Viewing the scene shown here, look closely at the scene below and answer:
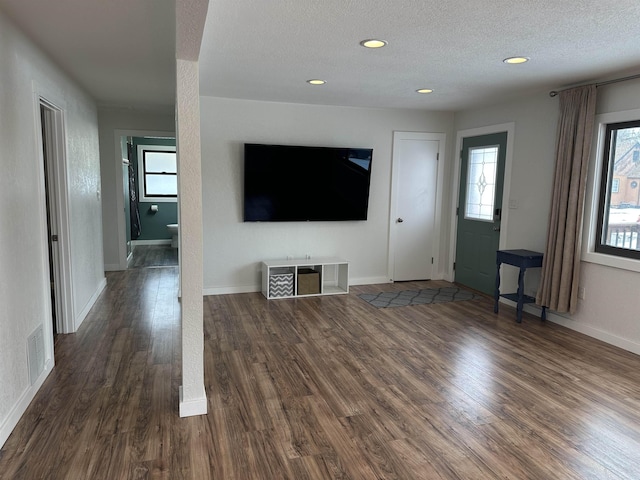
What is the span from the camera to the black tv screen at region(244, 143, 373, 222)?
17.7ft

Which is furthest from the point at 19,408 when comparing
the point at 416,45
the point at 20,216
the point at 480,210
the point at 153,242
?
the point at 153,242

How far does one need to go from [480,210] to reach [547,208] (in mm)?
1144

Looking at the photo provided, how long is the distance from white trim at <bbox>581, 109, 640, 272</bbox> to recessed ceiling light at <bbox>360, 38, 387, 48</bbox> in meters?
2.32

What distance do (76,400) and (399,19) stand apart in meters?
3.13

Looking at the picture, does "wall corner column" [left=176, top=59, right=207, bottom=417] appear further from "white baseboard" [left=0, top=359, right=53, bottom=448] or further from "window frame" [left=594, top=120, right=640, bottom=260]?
"window frame" [left=594, top=120, right=640, bottom=260]

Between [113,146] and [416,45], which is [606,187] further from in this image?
[113,146]

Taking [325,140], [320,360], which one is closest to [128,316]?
[320,360]

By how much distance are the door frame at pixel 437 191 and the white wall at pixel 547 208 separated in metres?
0.55

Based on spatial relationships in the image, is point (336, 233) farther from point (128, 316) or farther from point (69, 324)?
point (69, 324)

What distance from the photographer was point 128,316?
461cm

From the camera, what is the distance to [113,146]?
6566mm

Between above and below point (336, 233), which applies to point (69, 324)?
below

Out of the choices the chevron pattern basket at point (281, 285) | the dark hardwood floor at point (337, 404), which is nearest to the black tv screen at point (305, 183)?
the chevron pattern basket at point (281, 285)

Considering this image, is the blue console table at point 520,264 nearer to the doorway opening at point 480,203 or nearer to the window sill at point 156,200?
the doorway opening at point 480,203
